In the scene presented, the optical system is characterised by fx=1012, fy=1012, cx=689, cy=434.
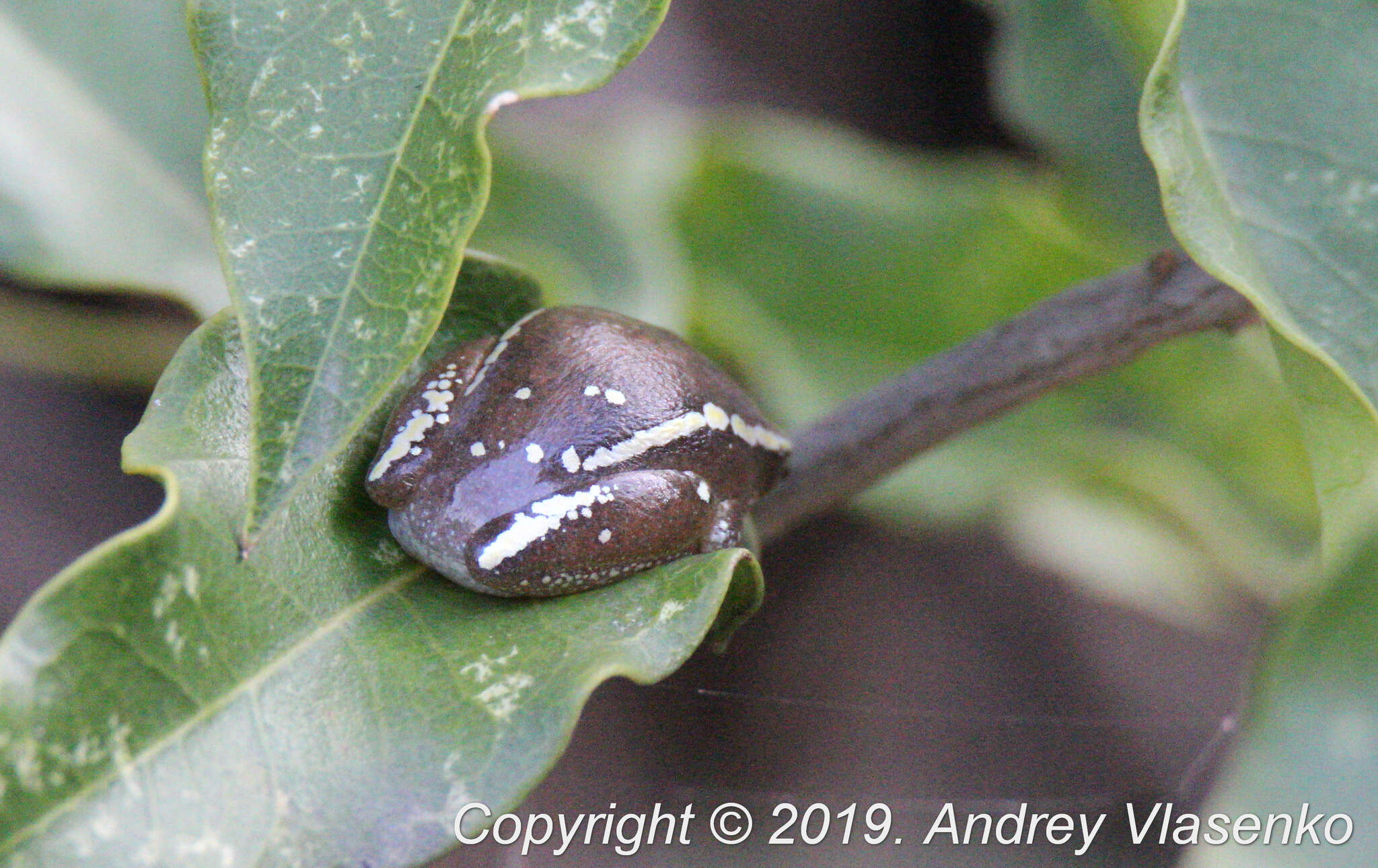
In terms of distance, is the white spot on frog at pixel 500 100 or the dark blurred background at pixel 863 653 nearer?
the white spot on frog at pixel 500 100

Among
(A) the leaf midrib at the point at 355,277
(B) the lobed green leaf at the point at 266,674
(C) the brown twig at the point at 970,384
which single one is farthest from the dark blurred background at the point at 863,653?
(A) the leaf midrib at the point at 355,277

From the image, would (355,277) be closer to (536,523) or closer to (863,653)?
(536,523)

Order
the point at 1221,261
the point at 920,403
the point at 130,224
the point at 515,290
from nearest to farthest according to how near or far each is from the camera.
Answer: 1. the point at 1221,261
2. the point at 515,290
3. the point at 920,403
4. the point at 130,224

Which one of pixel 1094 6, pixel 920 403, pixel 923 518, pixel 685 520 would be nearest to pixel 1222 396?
pixel 923 518

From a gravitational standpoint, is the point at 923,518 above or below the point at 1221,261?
below

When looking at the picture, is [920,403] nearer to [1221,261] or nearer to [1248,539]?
[1221,261]

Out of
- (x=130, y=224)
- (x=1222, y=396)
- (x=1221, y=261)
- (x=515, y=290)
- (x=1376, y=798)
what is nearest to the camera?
(x=1376, y=798)

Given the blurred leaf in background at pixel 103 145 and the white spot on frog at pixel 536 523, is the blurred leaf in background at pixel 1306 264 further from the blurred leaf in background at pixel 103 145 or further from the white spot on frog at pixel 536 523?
the blurred leaf in background at pixel 103 145
